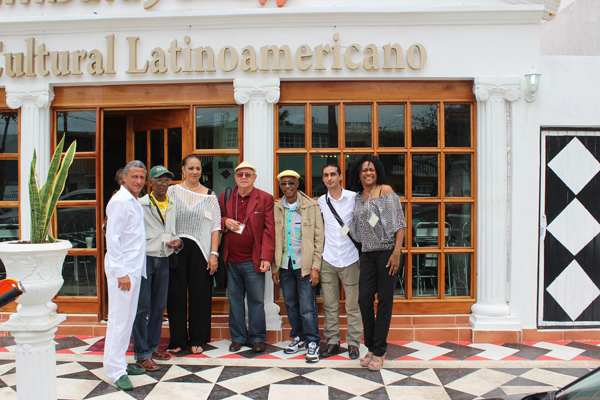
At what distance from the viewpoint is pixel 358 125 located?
566 cm

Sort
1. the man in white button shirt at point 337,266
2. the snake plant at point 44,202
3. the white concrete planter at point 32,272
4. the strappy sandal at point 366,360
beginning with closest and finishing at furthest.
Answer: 1. the white concrete planter at point 32,272
2. the snake plant at point 44,202
3. the strappy sandal at point 366,360
4. the man in white button shirt at point 337,266

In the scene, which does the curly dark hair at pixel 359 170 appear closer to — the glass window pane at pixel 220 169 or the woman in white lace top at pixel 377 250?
the woman in white lace top at pixel 377 250

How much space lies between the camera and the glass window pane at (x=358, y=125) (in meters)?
5.65

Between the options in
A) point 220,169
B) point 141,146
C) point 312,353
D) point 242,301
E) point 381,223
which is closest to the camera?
point 381,223

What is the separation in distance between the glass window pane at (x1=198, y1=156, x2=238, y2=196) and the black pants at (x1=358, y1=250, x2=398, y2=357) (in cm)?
189

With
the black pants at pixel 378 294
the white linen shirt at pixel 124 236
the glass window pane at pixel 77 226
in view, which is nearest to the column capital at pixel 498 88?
the black pants at pixel 378 294

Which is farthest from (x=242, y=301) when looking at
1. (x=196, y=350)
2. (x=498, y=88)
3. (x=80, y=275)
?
(x=498, y=88)

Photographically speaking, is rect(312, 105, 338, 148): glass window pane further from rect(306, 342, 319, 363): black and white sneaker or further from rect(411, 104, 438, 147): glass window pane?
rect(306, 342, 319, 363): black and white sneaker

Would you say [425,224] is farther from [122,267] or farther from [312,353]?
[122,267]

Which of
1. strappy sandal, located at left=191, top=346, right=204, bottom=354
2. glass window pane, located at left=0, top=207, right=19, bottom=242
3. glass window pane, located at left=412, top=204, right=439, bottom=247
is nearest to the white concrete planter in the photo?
strappy sandal, located at left=191, top=346, right=204, bottom=354

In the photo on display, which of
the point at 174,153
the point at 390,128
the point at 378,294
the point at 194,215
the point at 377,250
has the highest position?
the point at 390,128

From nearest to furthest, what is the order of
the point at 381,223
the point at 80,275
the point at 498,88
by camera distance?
the point at 381,223 < the point at 498,88 < the point at 80,275

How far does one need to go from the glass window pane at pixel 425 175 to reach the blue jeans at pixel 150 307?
285 centimetres

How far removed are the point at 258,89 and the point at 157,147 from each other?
1507 millimetres
